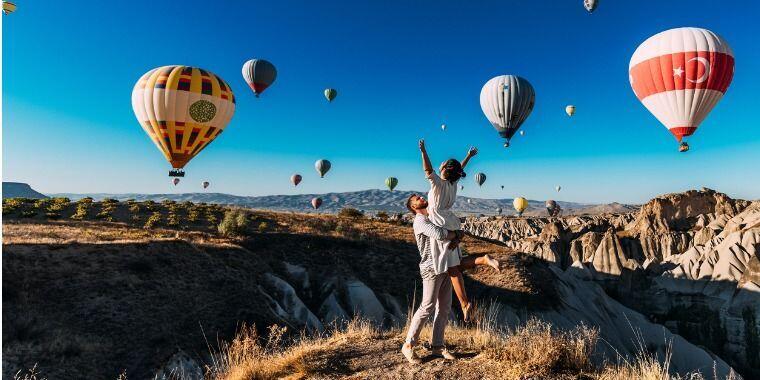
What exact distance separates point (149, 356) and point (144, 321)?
2.03 m

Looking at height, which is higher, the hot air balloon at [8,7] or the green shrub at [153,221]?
the hot air balloon at [8,7]

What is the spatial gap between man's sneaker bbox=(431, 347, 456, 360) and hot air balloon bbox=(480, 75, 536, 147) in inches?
1112

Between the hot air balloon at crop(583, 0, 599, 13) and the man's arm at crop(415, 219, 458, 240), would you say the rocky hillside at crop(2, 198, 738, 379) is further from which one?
the hot air balloon at crop(583, 0, 599, 13)

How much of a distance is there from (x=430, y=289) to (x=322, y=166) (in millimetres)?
57955

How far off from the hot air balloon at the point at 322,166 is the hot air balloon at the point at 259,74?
21.1 meters

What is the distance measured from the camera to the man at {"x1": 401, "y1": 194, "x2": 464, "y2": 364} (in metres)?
6.25

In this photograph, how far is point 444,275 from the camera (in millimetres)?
6402

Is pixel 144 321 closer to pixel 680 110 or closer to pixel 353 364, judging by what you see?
pixel 353 364

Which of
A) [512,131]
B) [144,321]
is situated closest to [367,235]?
[512,131]

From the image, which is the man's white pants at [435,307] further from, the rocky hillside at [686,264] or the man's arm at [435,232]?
the rocky hillside at [686,264]

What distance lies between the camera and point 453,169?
21.1ft

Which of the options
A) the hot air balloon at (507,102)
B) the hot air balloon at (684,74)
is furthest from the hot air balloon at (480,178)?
the hot air balloon at (684,74)

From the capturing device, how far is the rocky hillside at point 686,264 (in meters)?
61.7

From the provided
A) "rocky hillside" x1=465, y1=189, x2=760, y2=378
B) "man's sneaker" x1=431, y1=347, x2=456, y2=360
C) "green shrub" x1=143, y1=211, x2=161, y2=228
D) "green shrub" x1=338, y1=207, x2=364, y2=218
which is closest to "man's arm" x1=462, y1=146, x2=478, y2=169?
"man's sneaker" x1=431, y1=347, x2=456, y2=360
